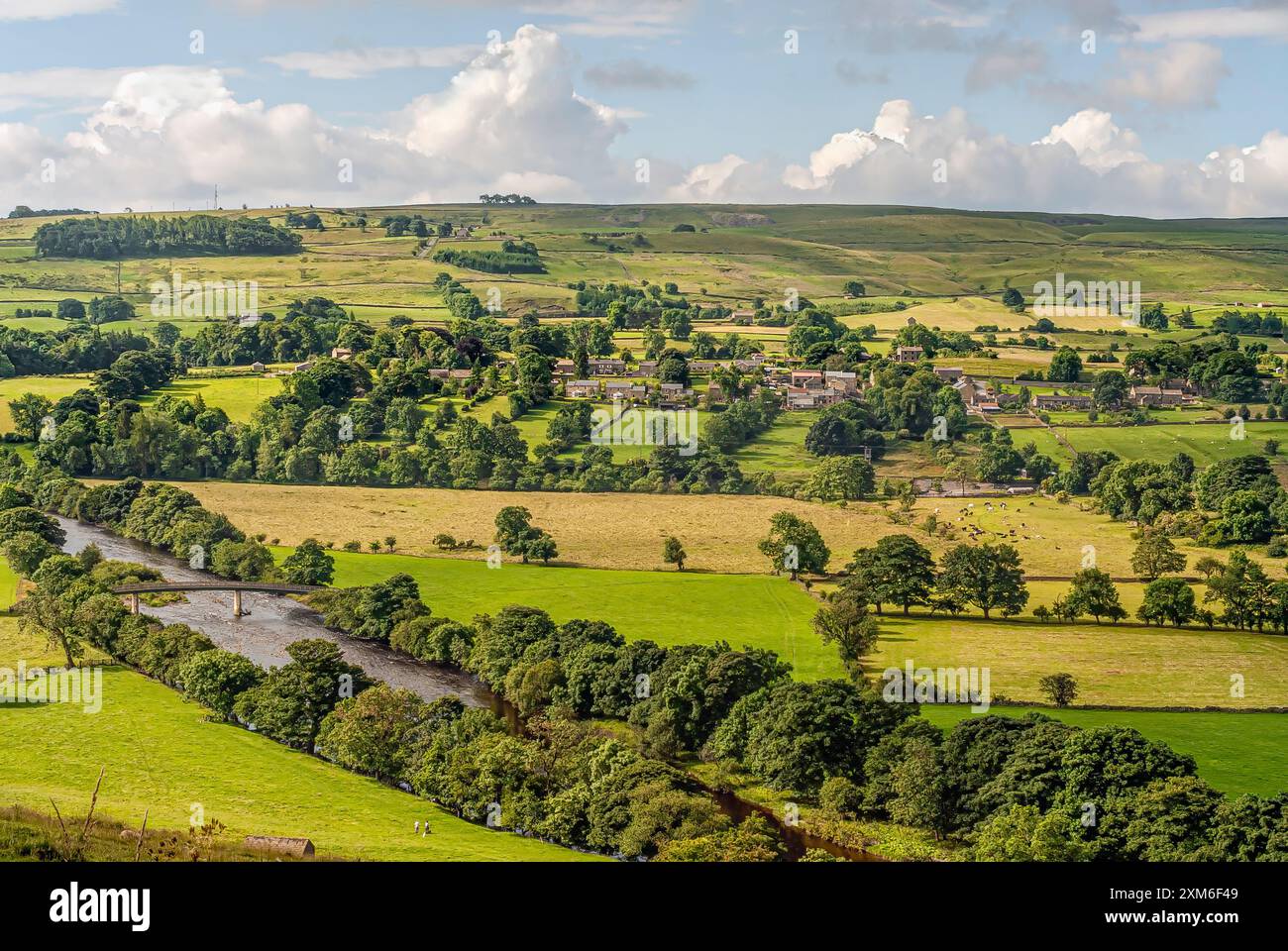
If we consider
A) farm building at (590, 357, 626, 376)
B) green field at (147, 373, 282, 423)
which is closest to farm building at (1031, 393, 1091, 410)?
farm building at (590, 357, 626, 376)

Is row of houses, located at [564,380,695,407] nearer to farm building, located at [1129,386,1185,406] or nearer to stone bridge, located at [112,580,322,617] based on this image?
farm building, located at [1129,386,1185,406]

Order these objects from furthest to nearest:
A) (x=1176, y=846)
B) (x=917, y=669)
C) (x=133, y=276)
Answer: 1. (x=133, y=276)
2. (x=917, y=669)
3. (x=1176, y=846)

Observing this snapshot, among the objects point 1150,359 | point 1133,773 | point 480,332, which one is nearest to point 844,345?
point 1150,359

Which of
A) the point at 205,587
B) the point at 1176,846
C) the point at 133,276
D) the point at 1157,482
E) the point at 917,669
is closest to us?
the point at 1176,846

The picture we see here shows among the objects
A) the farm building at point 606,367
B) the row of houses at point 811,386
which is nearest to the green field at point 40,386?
the farm building at point 606,367

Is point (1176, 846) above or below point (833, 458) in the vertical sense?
below

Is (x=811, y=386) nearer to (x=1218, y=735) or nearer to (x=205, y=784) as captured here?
(x=1218, y=735)
